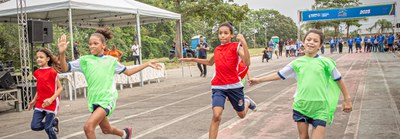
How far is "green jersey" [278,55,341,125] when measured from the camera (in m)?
3.95

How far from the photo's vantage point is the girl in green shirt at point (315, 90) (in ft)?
12.9

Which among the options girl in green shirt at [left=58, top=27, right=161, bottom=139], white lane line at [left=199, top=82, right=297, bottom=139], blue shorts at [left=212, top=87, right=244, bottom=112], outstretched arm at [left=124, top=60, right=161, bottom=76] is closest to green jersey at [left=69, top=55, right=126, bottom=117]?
girl in green shirt at [left=58, top=27, right=161, bottom=139]

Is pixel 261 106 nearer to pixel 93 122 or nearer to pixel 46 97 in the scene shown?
pixel 46 97

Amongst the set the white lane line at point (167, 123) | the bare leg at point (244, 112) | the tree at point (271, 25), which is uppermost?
the tree at point (271, 25)

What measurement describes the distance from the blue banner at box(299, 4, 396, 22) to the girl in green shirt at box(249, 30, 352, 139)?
158 feet

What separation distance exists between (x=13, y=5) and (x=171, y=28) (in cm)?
5176

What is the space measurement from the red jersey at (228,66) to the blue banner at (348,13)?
156ft

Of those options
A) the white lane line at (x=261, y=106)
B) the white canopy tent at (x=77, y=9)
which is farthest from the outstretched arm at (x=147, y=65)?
the white canopy tent at (x=77, y=9)

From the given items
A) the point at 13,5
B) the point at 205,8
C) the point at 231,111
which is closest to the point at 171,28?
the point at 205,8

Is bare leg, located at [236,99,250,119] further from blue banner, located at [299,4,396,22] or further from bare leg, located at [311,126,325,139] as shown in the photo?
blue banner, located at [299,4,396,22]

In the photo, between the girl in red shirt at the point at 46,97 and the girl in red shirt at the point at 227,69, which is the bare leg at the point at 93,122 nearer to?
the girl in red shirt at the point at 46,97

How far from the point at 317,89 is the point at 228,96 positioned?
1.58 meters

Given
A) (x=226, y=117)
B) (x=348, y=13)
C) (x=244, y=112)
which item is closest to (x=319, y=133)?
(x=244, y=112)

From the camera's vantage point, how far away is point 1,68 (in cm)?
1352
